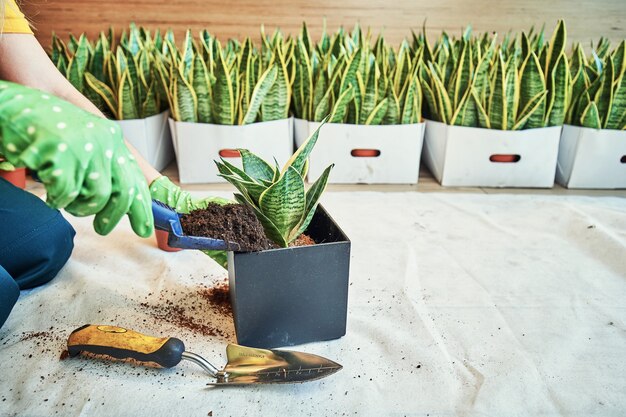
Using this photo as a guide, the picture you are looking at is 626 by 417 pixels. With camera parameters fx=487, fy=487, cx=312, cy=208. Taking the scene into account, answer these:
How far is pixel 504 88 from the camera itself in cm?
139

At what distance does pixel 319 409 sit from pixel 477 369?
0.84 ft

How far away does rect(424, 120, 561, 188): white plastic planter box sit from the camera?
1.47 metres

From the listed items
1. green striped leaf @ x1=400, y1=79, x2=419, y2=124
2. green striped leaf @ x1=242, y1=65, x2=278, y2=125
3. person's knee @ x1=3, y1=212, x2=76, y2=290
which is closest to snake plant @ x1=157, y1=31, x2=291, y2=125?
green striped leaf @ x1=242, y1=65, x2=278, y2=125

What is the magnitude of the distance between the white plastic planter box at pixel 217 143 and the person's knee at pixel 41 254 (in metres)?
0.56

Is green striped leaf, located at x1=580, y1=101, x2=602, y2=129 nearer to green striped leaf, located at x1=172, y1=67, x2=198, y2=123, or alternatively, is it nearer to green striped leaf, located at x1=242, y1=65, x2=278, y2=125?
green striped leaf, located at x1=242, y1=65, x2=278, y2=125

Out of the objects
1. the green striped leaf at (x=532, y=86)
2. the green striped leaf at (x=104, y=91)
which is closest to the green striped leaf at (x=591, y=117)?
the green striped leaf at (x=532, y=86)

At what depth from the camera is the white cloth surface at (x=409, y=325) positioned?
2.19 feet

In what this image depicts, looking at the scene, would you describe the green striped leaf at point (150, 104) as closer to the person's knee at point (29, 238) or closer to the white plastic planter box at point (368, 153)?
the white plastic planter box at point (368, 153)

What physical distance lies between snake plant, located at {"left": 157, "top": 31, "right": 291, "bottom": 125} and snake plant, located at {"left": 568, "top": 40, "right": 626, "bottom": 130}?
35.0 inches

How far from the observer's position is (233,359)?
72 centimetres

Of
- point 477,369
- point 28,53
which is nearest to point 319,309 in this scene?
point 477,369

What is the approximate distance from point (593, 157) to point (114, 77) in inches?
58.8

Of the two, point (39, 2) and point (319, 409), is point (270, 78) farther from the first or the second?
point (39, 2)

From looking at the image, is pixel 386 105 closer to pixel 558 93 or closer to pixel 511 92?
pixel 511 92
